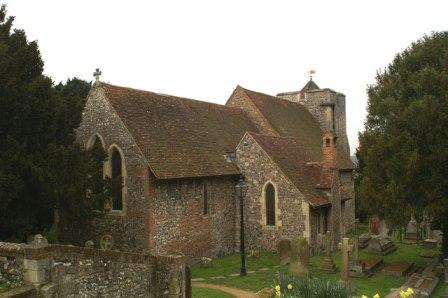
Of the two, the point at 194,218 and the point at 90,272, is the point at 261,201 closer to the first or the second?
the point at 194,218

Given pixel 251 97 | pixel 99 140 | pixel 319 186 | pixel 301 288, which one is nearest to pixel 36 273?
pixel 301 288

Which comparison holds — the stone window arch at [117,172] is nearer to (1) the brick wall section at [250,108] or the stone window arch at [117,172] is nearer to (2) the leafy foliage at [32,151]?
(2) the leafy foliage at [32,151]

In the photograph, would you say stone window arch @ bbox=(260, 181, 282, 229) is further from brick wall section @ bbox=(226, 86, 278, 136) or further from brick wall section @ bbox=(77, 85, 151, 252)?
brick wall section @ bbox=(77, 85, 151, 252)

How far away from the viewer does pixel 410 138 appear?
18.8 m

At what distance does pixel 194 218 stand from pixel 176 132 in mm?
4146

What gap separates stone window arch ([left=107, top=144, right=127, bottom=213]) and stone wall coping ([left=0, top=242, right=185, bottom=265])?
6.78 m

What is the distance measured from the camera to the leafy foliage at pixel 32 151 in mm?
14234

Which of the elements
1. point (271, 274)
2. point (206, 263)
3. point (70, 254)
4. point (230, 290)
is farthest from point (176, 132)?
point (70, 254)

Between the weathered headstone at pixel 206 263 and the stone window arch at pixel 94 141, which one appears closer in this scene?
the stone window arch at pixel 94 141

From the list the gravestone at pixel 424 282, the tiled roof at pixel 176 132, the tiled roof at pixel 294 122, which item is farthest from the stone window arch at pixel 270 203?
the gravestone at pixel 424 282

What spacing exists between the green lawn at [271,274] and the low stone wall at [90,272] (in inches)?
158

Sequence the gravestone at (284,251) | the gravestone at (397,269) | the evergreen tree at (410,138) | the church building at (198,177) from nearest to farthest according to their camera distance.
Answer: the evergreen tree at (410,138) < the gravestone at (397,269) < the church building at (198,177) < the gravestone at (284,251)

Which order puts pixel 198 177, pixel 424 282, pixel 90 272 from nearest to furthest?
1. pixel 90 272
2. pixel 424 282
3. pixel 198 177

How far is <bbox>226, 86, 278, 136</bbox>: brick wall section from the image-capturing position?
95.5ft
